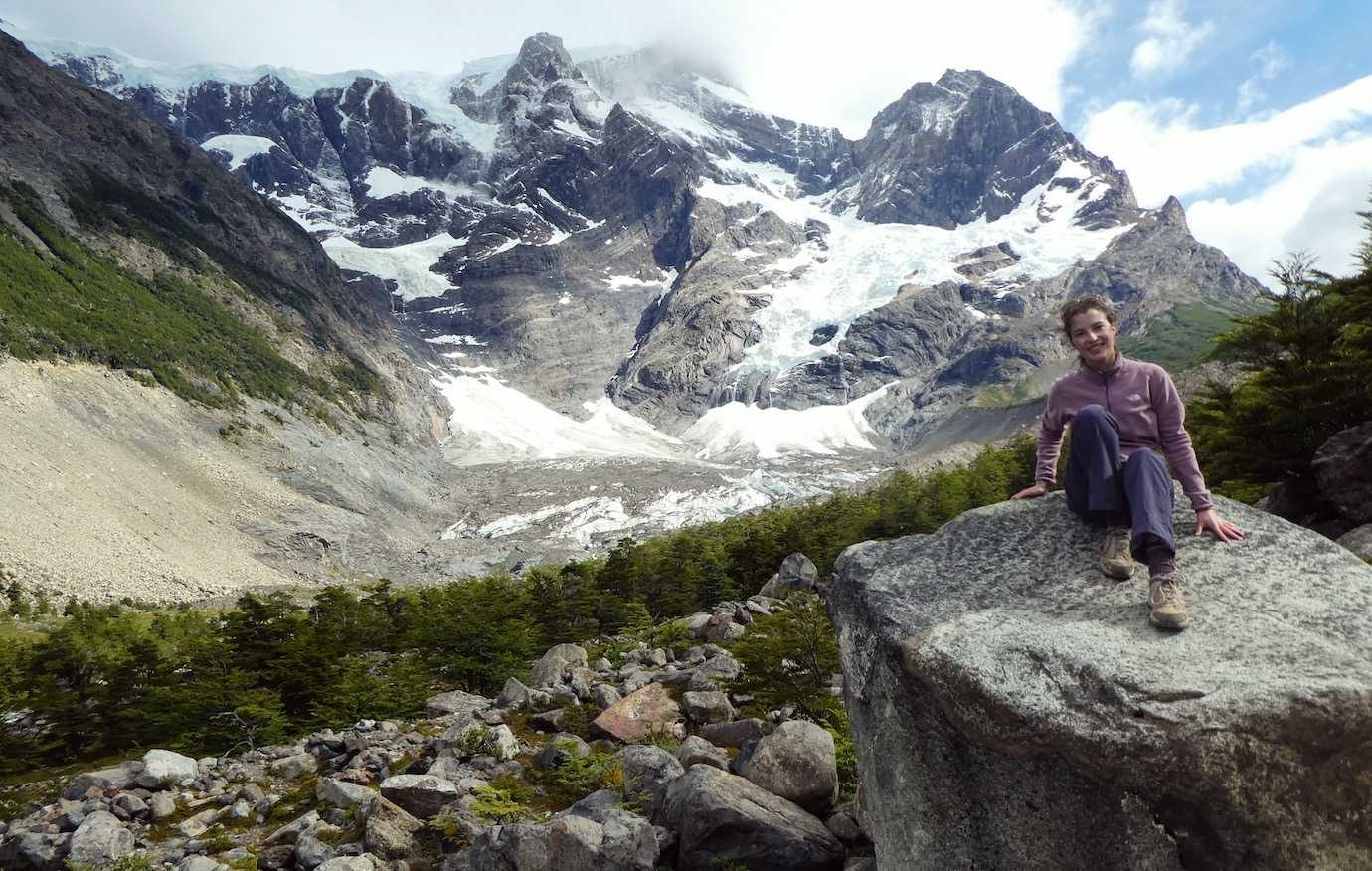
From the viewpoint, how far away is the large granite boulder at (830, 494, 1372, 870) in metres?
3.40

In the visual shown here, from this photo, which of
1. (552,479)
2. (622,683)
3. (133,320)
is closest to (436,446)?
(552,479)

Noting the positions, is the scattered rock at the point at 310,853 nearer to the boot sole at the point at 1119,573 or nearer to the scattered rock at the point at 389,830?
the scattered rock at the point at 389,830

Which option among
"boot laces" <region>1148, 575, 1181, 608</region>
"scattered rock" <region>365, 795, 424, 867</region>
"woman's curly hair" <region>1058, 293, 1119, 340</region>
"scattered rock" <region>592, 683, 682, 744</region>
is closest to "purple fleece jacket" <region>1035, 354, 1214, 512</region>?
"woman's curly hair" <region>1058, 293, 1119, 340</region>

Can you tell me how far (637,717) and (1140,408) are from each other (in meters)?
7.65

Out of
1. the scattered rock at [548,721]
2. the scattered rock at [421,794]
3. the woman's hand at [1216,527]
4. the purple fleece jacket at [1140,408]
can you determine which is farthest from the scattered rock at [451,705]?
the woman's hand at [1216,527]

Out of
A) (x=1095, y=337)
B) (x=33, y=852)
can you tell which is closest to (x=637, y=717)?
(x=33, y=852)

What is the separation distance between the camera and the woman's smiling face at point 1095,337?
5348 mm

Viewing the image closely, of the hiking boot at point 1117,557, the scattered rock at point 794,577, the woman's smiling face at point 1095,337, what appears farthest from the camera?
the scattered rock at point 794,577

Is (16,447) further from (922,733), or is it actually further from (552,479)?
(552,479)

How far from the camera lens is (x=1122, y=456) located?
Answer: 16.1ft

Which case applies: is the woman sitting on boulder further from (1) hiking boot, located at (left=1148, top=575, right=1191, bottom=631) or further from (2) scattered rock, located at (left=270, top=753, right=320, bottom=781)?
(2) scattered rock, located at (left=270, top=753, right=320, bottom=781)

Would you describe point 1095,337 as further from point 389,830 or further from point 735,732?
point 389,830

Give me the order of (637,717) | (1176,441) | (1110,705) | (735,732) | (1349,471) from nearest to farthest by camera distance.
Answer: (1110,705) → (1176,441) → (735,732) → (637,717) → (1349,471)

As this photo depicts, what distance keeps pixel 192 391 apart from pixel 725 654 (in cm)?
11596
